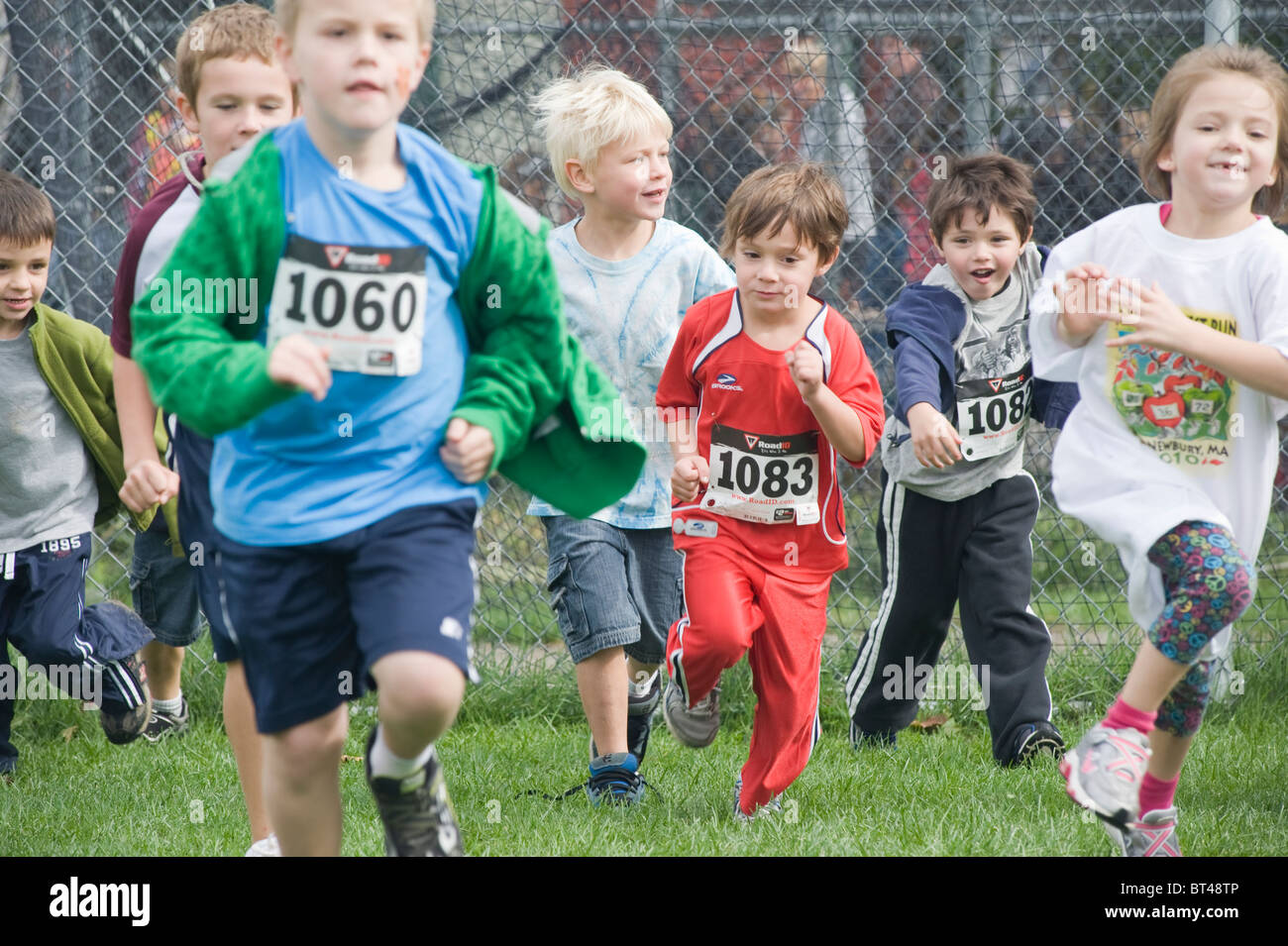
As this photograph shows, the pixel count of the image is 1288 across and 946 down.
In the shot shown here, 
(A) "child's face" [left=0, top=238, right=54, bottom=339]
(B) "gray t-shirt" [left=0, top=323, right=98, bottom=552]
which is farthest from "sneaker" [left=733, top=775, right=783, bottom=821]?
(A) "child's face" [left=0, top=238, right=54, bottom=339]

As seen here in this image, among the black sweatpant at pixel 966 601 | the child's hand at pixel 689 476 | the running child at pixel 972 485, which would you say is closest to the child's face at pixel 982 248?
the running child at pixel 972 485

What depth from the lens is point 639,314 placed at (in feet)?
12.3

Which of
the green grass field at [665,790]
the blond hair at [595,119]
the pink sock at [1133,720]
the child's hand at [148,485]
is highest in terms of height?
A: the blond hair at [595,119]

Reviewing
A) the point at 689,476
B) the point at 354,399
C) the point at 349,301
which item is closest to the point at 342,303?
the point at 349,301

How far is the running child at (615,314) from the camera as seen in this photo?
12.1ft

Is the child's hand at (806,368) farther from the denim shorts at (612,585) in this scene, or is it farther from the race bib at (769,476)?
the denim shorts at (612,585)

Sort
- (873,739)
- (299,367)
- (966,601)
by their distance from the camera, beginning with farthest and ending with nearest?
(873,739) < (966,601) < (299,367)

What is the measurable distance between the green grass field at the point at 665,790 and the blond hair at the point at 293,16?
1810mm

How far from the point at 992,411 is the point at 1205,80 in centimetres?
120

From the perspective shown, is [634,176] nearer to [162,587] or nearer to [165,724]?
[162,587]

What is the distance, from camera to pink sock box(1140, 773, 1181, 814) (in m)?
3.03

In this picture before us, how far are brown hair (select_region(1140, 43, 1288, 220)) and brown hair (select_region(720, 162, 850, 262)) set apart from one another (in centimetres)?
74

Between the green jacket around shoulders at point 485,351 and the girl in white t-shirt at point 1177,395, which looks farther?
the girl in white t-shirt at point 1177,395

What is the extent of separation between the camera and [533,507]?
3.83 metres
